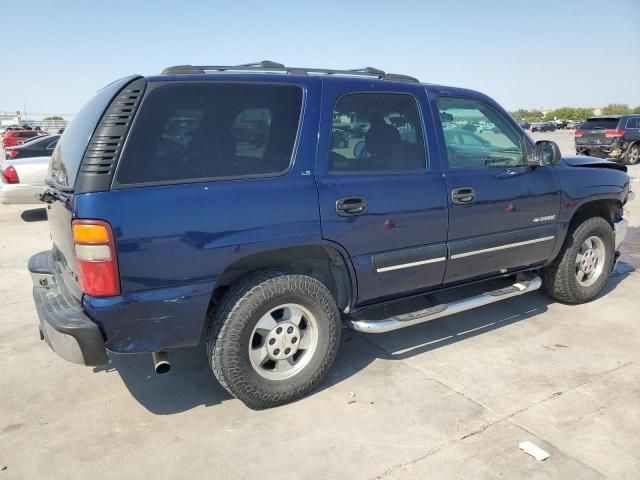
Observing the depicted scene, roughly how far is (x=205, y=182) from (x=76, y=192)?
631 mm

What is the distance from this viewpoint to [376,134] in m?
3.46

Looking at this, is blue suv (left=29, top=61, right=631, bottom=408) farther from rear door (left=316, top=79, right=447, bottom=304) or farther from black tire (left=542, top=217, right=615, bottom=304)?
black tire (left=542, top=217, right=615, bottom=304)

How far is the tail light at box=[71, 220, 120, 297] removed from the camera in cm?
249

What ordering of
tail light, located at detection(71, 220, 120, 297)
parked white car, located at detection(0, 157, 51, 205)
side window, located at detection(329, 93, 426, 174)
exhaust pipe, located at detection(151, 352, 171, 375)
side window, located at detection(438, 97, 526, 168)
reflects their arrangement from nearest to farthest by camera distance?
tail light, located at detection(71, 220, 120, 297) → exhaust pipe, located at detection(151, 352, 171, 375) → side window, located at detection(329, 93, 426, 174) → side window, located at detection(438, 97, 526, 168) → parked white car, located at detection(0, 157, 51, 205)

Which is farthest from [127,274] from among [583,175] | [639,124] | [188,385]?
[639,124]

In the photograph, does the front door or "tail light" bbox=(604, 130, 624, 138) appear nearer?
the front door

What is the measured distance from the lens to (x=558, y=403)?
3.17 metres

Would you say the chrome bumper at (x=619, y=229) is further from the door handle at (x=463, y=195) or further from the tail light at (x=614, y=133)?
the tail light at (x=614, y=133)

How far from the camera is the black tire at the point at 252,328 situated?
9.54 ft

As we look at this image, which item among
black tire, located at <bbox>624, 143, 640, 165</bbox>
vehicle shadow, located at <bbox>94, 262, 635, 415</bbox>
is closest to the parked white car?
A: vehicle shadow, located at <bbox>94, 262, 635, 415</bbox>

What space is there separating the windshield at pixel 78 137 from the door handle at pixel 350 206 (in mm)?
1364

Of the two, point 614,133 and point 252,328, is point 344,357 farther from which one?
point 614,133

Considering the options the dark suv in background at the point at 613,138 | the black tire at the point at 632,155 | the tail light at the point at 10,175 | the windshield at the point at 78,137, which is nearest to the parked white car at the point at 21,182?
the tail light at the point at 10,175

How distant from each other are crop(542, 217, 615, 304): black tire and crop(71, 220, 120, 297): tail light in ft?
12.5
